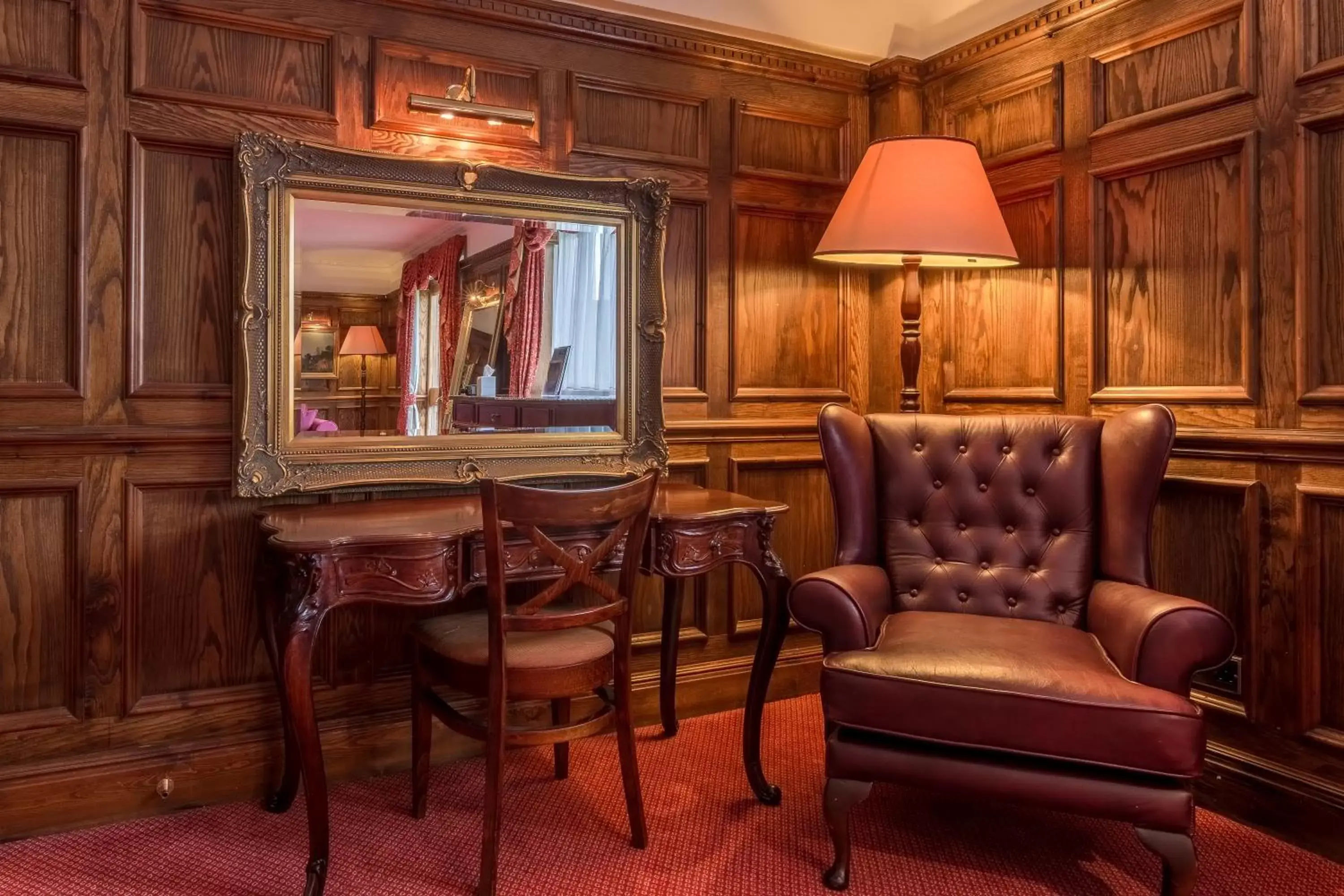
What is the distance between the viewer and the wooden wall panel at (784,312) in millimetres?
3021

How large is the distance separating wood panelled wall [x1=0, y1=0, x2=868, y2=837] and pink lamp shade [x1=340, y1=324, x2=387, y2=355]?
0.93ft

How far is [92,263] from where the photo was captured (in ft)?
7.14

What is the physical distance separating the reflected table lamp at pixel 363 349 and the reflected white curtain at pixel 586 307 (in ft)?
1.55

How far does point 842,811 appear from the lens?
1.93m

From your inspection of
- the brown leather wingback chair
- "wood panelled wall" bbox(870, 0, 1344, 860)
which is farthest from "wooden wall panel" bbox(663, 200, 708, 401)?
"wood panelled wall" bbox(870, 0, 1344, 860)

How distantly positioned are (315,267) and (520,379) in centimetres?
62

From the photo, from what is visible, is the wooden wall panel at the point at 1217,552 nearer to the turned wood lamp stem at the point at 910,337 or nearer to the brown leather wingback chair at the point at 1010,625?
the brown leather wingback chair at the point at 1010,625

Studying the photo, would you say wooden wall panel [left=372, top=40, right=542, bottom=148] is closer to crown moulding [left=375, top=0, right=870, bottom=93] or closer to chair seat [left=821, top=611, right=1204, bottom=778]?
crown moulding [left=375, top=0, right=870, bottom=93]

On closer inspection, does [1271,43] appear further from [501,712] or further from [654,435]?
[501,712]

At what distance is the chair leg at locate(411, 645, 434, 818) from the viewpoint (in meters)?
2.20

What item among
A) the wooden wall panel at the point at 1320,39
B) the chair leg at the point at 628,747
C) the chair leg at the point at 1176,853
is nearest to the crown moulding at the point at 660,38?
Result: the wooden wall panel at the point at 1320,39

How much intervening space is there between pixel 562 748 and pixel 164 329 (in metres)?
1.47

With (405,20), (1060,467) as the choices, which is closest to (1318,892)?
(1060,467)

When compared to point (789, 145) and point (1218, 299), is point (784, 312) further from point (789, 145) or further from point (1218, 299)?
point (1218, 299)
